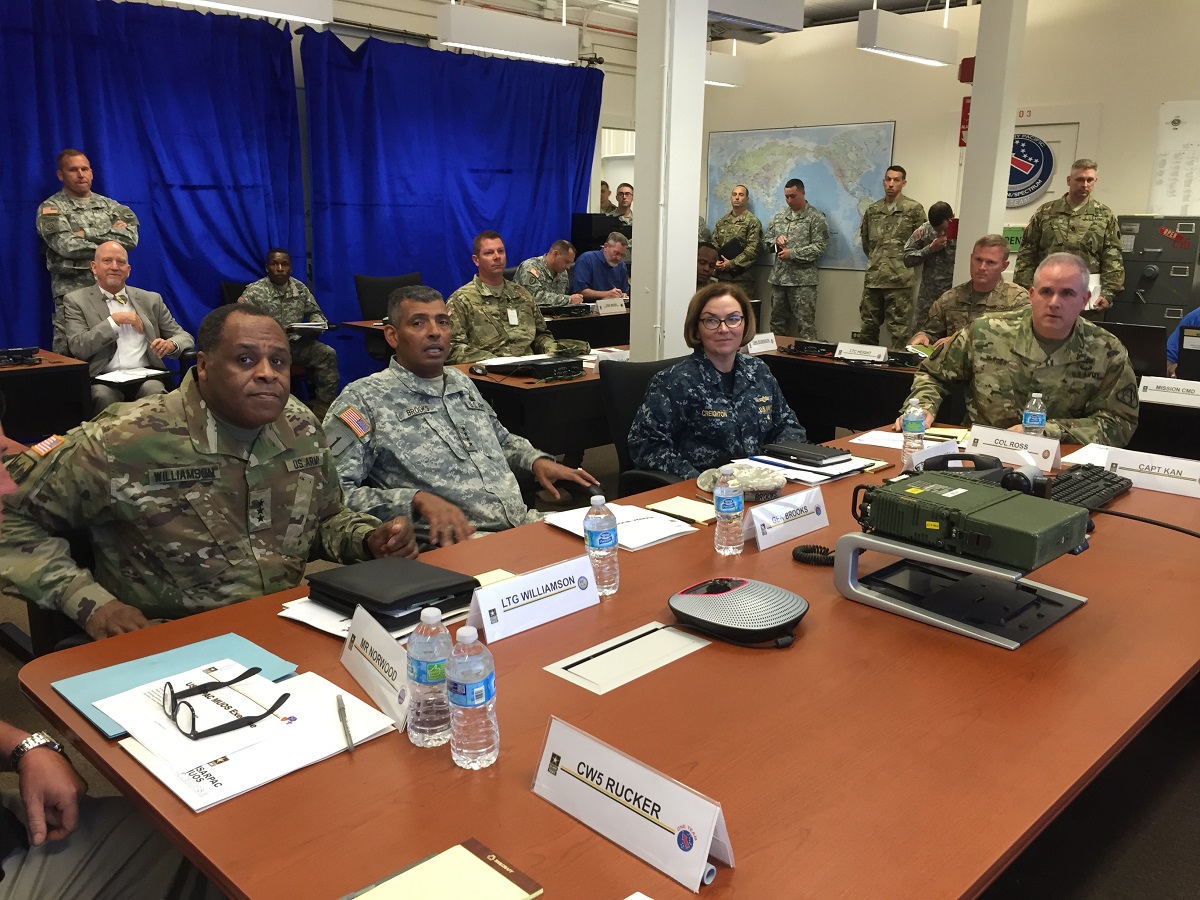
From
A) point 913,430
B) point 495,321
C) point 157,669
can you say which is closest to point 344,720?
point 157,669

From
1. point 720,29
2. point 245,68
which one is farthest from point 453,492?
point 720,29

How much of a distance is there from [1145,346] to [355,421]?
3554 millimetres

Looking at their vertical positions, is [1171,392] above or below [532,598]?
above

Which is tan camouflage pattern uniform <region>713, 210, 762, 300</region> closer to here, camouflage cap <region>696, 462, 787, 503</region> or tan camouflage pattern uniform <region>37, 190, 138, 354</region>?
tan camouflage pattern uniform <region>37, 190, 138, 354</region>

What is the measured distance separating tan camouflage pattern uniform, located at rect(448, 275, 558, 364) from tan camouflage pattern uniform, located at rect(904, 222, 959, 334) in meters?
3.89

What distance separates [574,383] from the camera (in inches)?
165

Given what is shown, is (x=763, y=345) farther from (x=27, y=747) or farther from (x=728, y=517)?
(x=27, y=747)

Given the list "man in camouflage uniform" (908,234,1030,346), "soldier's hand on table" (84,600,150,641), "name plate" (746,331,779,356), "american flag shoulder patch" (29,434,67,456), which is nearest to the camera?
"soldier's hand on table" (84,600,150,641)

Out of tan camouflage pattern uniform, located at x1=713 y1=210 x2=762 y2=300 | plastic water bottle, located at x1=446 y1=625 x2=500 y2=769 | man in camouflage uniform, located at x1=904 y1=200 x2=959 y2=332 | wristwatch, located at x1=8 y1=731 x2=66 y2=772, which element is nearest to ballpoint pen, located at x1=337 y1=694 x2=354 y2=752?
plastic water bottle, located at x1=446 y1=625 x2=500 y2=769

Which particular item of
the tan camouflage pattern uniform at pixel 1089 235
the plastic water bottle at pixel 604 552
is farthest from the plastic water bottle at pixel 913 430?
the tan camouflage pattern uniform at pixel 1089 235

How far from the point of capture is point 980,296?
15.9 feet

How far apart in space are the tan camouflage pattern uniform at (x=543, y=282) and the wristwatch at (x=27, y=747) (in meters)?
5.60

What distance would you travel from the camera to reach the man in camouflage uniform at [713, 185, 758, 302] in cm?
912

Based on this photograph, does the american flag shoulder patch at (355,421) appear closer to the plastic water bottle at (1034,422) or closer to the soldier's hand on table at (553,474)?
the soldier's hand on table at (553,474)
